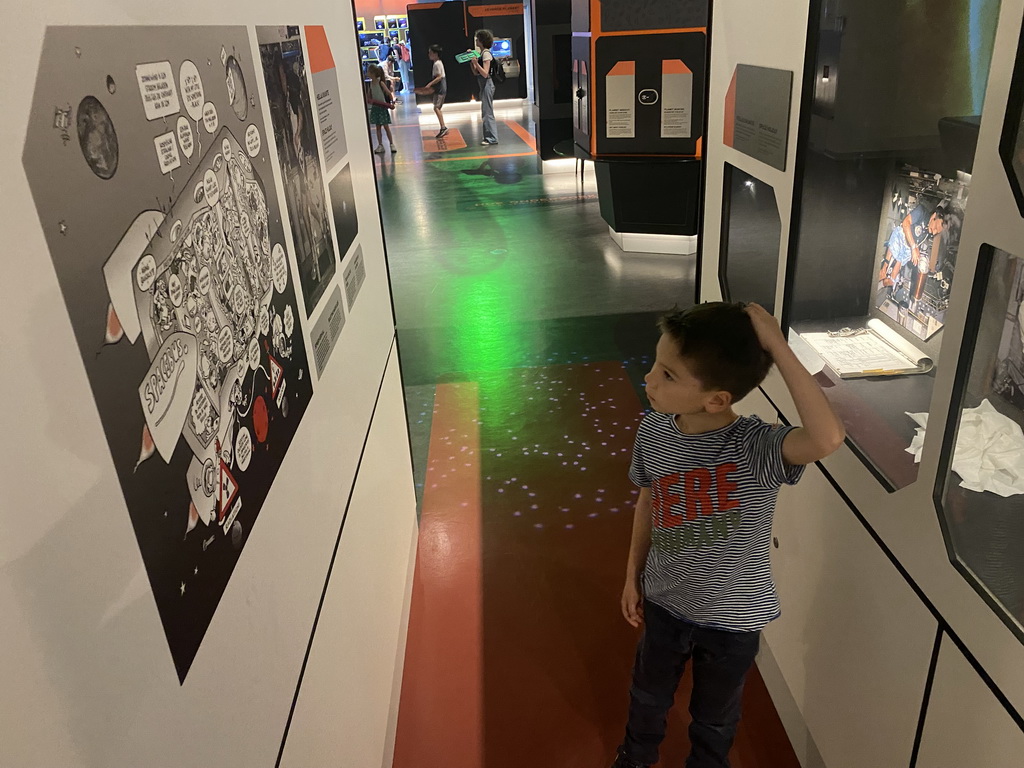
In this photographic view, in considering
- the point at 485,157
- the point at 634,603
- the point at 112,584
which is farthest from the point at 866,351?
the point at 485,157

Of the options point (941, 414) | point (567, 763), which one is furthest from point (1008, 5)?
point (567, 763)

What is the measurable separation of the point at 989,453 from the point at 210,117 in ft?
4.44

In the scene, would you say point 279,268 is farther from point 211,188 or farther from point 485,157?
point 485,157

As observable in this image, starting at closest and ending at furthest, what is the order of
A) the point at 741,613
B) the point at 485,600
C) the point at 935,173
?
1. the point at 741,613
2. the point at 935,173
3. the point at 485,600

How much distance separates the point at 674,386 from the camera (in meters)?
1.42

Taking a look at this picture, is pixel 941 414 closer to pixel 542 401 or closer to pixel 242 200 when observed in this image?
pixel 242 200

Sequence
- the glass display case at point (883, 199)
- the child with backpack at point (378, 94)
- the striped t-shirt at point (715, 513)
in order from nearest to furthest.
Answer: the striped t-shirt at point (715, 513)
the glass display case at point (883, 199)
the child with backpack at point (378, 94)

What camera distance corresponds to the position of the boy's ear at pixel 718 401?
1.40 m

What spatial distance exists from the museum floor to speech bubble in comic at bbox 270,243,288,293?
4.71 ft

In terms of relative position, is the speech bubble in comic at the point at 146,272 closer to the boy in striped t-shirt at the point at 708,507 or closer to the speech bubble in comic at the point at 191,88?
the speech bubble in comic at the point at 191,88

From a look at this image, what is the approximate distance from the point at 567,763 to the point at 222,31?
6.32 feet

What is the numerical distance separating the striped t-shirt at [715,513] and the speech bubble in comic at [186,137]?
1027mm

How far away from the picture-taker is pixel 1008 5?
1011mm

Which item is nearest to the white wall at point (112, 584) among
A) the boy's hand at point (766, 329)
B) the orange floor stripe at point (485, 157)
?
the boy's hand at point (766, 329)
